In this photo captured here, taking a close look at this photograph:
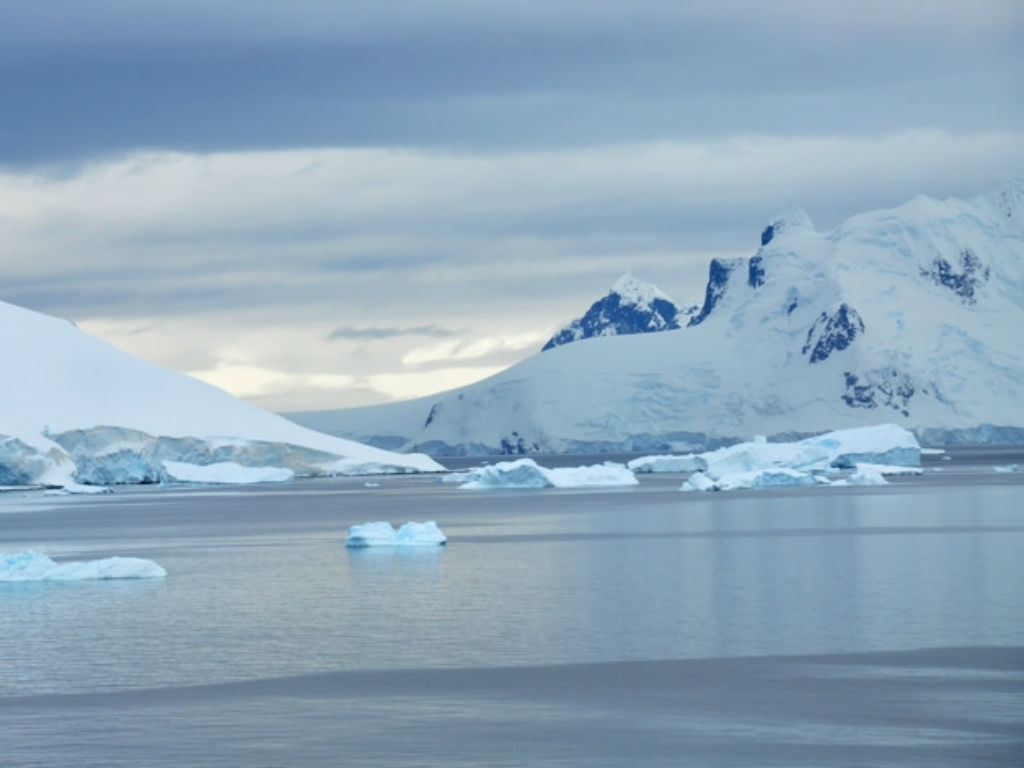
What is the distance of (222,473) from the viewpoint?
100188 millimetres

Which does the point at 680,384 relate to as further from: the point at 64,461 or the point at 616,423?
the point at 64,461

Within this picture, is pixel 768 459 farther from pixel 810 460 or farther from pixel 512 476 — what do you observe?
pixel 512 476

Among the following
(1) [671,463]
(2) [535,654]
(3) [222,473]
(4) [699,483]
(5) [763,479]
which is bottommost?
(2) [535,654]

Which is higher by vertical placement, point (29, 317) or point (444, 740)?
point (29, 317)

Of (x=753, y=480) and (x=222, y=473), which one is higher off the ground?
(x=222, y=473)

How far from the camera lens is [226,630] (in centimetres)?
2500

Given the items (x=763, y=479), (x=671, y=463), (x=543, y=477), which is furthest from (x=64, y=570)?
(x=671, y=463)

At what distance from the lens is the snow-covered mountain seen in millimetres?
89812

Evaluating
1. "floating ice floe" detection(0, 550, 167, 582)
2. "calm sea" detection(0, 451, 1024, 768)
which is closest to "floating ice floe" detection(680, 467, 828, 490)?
"calm sea" detection(0, 451, 1024, 768)

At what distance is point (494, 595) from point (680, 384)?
161 m

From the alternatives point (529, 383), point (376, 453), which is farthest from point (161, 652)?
point (529, 383)

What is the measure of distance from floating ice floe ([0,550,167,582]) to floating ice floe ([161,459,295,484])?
6528 cm

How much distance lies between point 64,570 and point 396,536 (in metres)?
9.73

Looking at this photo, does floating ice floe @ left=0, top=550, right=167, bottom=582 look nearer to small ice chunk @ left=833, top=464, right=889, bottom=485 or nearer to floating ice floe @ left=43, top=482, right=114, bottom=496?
floating ice floe @ left=43, top=482, right=114, bottom=496
